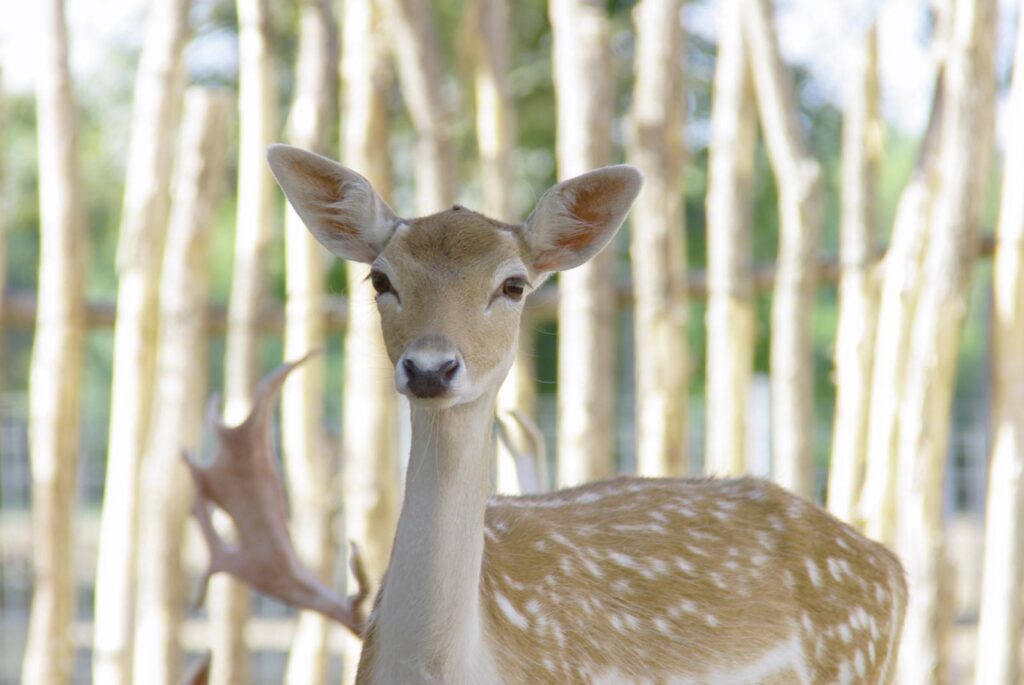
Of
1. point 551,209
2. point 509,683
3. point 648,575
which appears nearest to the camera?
point 509,683

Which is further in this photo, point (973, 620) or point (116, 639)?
point (973, 620)

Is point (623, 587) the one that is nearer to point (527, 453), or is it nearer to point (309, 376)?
point (527, 453)

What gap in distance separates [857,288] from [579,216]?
216 cm

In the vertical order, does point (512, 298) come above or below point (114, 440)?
above

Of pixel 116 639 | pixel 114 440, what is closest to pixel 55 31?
pixel 114 440

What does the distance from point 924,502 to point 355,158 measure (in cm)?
196

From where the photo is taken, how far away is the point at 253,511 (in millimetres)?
3268

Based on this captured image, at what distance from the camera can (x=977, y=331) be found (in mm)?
15227

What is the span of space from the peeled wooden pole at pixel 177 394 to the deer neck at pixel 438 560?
233 centimetres

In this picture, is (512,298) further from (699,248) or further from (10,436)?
(699,248)

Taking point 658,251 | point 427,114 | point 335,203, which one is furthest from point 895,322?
point 335,203

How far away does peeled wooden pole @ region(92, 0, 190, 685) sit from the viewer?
14.1 ft

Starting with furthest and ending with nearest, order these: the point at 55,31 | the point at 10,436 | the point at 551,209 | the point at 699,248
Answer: the point at 699,248 → the point at 10,436 → the point at 55,31 → the point at 551,209

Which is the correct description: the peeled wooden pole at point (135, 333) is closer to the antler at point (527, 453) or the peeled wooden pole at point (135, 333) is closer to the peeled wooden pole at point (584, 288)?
the peeled wooden pole at point (584, 288)
